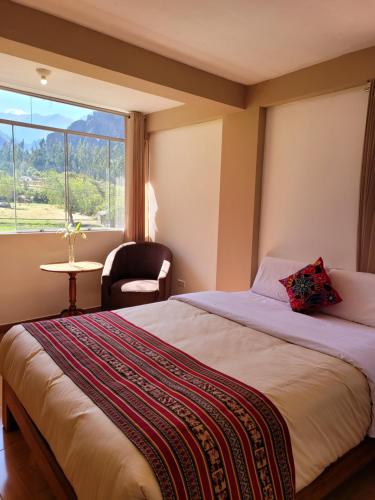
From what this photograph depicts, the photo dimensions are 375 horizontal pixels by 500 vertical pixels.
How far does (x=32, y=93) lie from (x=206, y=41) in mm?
2174

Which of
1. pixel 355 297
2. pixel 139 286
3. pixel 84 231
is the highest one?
pixel 84 231

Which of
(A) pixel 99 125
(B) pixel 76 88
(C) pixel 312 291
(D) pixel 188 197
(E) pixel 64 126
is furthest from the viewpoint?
(A) pixel 99 125

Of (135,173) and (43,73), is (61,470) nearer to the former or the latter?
(43,73)

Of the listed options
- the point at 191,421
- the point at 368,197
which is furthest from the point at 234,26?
the point at 191,421

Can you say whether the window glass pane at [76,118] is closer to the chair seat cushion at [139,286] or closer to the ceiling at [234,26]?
the ceiling at [234,26]

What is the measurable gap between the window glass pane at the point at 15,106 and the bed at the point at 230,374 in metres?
2.55

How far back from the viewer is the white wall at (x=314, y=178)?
9.36 feet

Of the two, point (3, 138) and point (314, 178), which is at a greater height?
point (3, 138)

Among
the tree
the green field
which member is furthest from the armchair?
the tree

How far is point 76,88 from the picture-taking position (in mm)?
3668

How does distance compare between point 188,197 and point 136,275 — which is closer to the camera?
point 188,197

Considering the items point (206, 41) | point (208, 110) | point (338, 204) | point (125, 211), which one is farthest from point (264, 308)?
point (125, 211)

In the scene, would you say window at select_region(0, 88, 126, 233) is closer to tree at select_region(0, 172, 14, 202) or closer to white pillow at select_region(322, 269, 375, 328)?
tree at select_region(0, 172, 14, 202)

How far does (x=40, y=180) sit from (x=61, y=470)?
3234 millimetres
